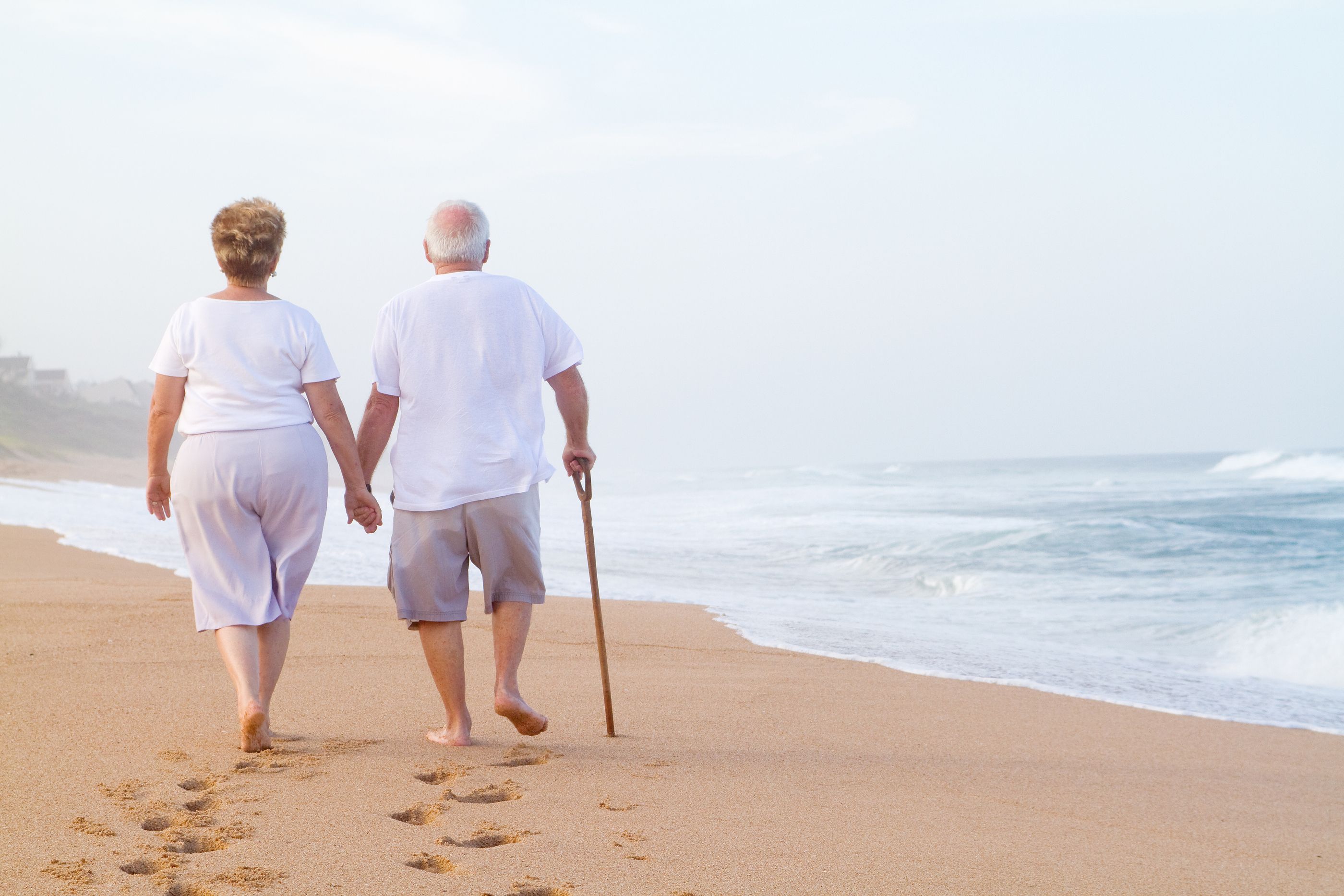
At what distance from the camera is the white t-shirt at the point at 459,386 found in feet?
10.9

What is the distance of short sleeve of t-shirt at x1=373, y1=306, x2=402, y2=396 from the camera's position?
11.1 ft

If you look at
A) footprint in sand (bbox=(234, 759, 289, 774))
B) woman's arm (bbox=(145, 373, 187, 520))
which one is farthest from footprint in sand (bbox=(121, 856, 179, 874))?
woman's arm (bbox=(145, 373, 187, 520))

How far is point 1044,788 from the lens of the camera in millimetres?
3449

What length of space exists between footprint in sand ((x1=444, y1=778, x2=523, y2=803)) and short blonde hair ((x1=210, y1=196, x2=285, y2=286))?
1.73 meters

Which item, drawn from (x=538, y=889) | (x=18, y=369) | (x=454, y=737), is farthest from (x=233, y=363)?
(x=18, y=369)

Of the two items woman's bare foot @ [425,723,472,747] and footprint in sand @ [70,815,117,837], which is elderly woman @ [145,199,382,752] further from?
footprint in sand @ [70,815,117,837]

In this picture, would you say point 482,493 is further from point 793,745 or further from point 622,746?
point 793,745

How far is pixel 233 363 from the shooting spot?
10.6 ft

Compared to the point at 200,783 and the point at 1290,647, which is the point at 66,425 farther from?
the point at 200,783

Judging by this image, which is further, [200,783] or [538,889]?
[200,783]

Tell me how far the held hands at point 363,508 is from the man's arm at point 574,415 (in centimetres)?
64

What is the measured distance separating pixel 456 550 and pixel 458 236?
103cm

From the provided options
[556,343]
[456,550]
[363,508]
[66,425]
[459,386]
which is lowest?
[456,550]

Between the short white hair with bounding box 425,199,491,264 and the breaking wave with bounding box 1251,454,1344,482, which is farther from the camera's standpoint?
the breaking wave with bounding box 1251,454,1344,482
